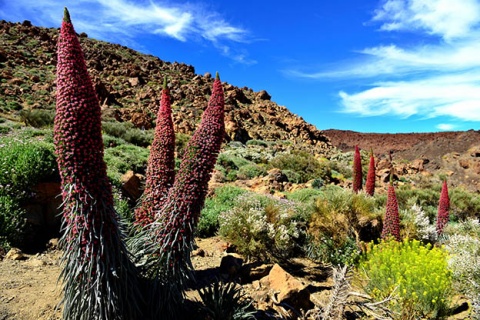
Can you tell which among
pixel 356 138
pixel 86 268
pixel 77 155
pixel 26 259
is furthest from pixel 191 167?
pixel 356 138

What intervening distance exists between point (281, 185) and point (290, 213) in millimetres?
6780

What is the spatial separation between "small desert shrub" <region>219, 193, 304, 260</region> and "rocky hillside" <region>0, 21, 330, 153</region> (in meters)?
18.8

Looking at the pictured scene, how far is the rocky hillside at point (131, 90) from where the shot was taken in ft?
84.9

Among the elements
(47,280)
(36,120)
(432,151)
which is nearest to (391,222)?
(47,280)

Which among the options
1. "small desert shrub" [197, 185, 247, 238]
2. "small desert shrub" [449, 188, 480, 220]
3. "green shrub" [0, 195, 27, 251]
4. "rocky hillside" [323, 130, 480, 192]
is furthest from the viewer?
"rocky hillside" [323, 130, 480, 192]

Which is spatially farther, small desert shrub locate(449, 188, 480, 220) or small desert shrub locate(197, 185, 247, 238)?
small desert shrub locate(449, 188, 480, 220)

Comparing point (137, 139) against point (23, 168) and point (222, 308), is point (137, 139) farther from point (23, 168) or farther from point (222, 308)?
point (222, 308)

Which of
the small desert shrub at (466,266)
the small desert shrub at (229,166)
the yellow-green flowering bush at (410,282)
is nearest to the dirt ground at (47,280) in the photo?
the small desert shrub at (466,266)

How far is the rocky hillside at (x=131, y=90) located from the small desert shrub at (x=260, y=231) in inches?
738

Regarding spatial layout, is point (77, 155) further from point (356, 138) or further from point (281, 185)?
point (356, 138)

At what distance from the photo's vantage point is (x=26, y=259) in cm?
524

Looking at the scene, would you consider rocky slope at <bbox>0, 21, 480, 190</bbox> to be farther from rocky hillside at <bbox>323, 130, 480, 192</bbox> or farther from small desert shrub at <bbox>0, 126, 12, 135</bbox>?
small desert shrub at <bbox>0, 126, 12, 135</bbox>

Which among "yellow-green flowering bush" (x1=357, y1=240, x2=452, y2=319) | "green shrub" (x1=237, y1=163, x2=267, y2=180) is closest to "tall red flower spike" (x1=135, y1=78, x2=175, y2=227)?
"yellow-green flowering bush" (x1=357, y1=240, x2=452, y2=319)

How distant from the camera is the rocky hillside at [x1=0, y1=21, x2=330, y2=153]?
84.9ft
